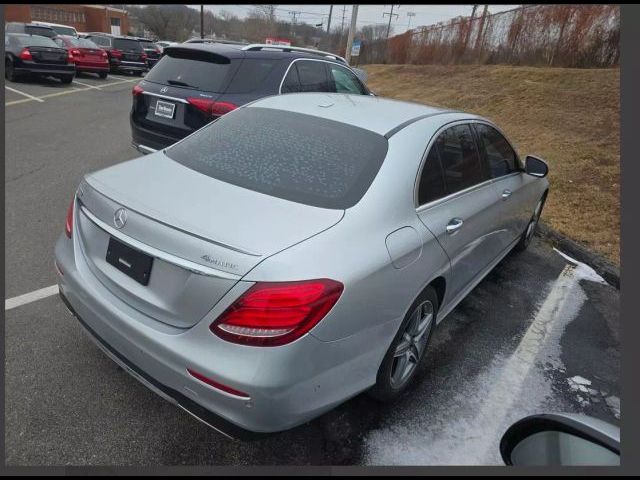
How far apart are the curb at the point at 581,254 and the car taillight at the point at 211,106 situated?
426 centimetres

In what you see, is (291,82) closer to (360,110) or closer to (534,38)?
(360,110)

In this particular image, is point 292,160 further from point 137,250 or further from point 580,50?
point 580,50

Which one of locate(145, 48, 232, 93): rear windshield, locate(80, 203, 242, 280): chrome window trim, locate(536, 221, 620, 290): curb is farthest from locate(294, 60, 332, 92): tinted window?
locate(80, 203, 242, 280): chrome window trim

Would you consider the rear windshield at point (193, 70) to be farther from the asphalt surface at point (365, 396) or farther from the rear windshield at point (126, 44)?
the rear windshield at point (126, 44)

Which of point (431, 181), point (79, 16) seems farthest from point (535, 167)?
point (79, 16)

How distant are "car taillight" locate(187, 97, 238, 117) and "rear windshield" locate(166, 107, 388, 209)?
1946mm

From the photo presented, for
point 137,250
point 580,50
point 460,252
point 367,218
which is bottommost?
point 460,252

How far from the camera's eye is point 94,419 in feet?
7.77

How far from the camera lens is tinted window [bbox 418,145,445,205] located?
8.60 ft

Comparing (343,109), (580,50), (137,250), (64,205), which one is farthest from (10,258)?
(580,50)

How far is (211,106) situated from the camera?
4.96 m

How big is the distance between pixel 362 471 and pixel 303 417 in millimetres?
580

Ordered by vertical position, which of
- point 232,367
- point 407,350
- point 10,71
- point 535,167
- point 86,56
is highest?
point 535,167

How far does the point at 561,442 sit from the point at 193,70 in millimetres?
5143
